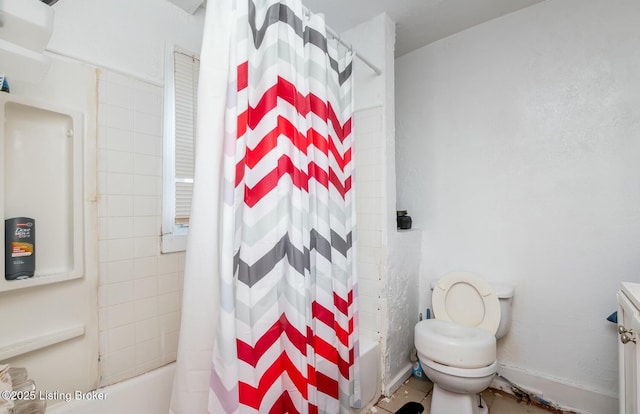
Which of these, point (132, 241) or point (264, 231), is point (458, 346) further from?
point (132, 241)

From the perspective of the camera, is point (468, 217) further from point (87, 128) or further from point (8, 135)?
point (8, 135)

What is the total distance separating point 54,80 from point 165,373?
1216 mm

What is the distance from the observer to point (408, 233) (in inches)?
77.8

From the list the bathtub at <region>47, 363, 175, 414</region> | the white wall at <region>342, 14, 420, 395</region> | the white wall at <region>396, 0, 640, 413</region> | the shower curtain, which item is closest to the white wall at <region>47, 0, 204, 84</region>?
the shower curtain

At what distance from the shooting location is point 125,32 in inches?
48.2

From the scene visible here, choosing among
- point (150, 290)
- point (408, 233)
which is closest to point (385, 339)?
point (408, 233)

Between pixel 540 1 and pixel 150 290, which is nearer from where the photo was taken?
pixel 150 290

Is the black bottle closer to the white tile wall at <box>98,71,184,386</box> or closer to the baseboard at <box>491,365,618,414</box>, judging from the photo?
the white tile wall at <box>98,71,184,386</box>

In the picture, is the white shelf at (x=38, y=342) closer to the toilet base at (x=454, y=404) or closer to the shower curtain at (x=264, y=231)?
the shower curtain at (x=264, y=231)

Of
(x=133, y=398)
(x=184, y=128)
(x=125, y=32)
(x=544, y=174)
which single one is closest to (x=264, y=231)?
(x=184, y=128)

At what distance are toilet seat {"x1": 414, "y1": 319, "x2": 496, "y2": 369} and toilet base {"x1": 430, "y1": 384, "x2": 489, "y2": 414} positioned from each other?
0.66 ft

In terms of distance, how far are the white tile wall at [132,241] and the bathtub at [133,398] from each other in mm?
87

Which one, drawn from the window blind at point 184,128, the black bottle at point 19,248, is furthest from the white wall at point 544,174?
the black bottle at point 19,248

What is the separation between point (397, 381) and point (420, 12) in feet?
7.56
